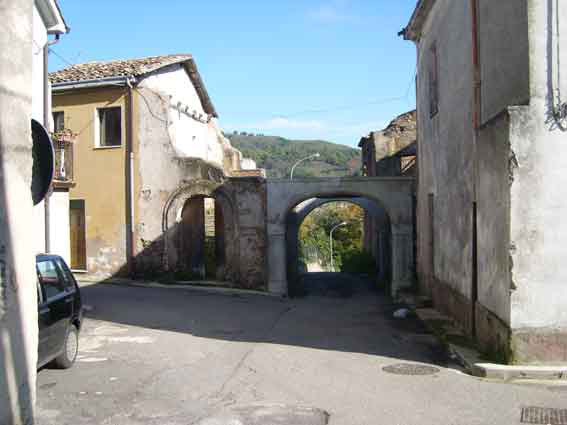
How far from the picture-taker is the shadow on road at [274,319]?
10730 mm

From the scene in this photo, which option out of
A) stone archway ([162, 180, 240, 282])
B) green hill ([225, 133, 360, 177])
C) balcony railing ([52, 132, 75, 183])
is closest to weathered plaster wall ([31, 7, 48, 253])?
balcony railing ([52, 132, 75, 183])

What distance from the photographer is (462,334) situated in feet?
36.5

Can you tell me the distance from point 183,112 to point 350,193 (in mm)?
7152

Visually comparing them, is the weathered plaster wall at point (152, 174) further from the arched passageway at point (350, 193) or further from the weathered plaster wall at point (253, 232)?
the arched passageway at point (350, 193)

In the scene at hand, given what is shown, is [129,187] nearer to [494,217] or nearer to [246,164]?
[246,164]

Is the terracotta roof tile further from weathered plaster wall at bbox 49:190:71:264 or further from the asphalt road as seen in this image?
the asphalt road

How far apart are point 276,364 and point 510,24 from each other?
5882mm

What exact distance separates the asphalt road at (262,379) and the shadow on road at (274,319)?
0.13 ft

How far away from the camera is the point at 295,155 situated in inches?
3915

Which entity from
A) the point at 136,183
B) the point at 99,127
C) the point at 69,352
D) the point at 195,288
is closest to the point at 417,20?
the point at 136,183

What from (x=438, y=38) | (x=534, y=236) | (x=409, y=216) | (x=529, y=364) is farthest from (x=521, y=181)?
(x=409, y=216)

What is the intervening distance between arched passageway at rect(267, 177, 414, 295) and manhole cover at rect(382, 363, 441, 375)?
10432 millimetres

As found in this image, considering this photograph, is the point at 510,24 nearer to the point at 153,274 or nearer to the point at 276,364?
the point at 276,364

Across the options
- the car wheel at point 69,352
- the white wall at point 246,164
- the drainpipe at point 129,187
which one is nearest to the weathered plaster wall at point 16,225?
the car wheel at point 69,352
